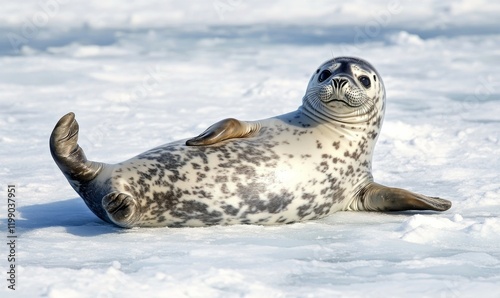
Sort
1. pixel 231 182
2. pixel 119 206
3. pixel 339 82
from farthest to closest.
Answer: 1. pixel 339 82
2. pixel 231 182
3. pixel 119 206

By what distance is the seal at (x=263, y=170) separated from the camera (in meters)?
4.16

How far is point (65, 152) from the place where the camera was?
411 centimetres

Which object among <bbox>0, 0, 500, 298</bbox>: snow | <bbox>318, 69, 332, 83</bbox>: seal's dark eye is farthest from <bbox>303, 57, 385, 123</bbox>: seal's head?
<bbox>0, 0, 500, 298</bbox>: snow

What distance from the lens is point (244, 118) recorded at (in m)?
7.16

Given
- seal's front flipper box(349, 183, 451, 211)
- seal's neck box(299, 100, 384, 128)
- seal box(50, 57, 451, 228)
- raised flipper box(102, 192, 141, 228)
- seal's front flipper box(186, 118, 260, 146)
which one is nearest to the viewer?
raised flipper box(102, 192, 141, 228)

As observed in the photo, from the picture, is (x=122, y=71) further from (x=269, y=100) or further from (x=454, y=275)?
(x=454, y=275)

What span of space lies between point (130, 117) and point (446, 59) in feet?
12.5

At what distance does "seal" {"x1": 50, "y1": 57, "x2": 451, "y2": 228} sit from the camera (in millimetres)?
4156

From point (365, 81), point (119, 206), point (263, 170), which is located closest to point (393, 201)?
point (365, 81)

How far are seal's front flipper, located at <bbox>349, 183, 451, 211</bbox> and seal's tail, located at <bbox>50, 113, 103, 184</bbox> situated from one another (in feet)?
4.26

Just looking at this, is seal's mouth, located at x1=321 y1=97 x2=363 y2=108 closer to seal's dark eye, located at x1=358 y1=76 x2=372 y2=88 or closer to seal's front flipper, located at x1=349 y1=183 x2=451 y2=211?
seal's dark eye, located at x1=358 y1=76 x2=372 y2=88

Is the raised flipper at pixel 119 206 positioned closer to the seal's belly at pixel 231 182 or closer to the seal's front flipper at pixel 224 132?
the seal's belly at pixel 231 182

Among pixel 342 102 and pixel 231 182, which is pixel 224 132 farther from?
pixel 342 102

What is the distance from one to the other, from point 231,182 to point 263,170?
17 cm
